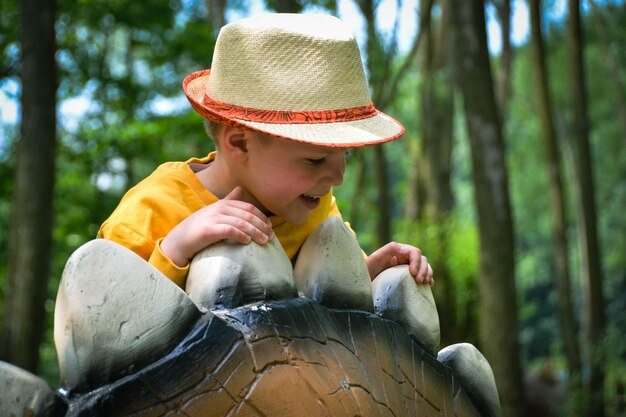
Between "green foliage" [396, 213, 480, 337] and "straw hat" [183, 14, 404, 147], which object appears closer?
"straw hat" [183, 14, 404, 147]

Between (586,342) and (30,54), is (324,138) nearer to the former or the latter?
(30,54)

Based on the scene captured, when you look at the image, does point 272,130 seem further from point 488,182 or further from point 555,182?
point 555,182

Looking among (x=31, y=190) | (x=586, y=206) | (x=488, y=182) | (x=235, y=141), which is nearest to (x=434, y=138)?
(x=586, y=206)

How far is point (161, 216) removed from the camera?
1.62 metres

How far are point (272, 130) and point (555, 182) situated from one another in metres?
7.69

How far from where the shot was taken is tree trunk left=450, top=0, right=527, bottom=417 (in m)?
4.80

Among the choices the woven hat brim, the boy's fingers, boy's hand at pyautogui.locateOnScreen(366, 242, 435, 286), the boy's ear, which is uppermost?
the woven hat brim

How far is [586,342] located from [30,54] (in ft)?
20.1

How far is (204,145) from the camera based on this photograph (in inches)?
297

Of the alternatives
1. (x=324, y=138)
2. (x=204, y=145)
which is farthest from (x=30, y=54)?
(x=324, y=138)

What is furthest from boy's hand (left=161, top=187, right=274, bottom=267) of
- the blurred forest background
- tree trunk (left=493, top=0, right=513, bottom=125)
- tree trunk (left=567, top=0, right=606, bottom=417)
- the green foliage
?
tree trunk (left=493, top=0, right=513, bottom=125)

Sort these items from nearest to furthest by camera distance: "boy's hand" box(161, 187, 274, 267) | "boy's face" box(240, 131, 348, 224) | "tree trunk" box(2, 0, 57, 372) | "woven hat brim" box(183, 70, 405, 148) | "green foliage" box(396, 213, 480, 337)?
"boy's hand" box(161, 187, 274, 267), "woven hat brim" box(183, 70, 405, 148), "boy's face" box(240, 131, 348, 224), "tree trunk" box(2, 0, 57, 372), "green foliage" box(396, 213, 480, 337)

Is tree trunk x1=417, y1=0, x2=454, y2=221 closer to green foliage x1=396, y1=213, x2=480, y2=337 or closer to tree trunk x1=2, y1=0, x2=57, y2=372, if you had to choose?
green foliage x1=396, y1=213, x2=480, y2=337

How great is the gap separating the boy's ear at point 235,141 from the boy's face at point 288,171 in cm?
2
